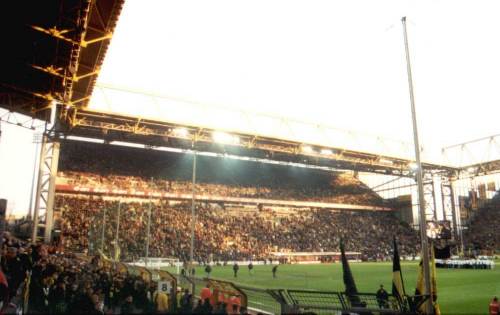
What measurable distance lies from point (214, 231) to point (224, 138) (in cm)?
1072

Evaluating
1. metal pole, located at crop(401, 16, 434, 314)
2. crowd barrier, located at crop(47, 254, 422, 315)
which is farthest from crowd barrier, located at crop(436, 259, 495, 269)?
metal pole, located at crop(401, 16, 434, 314)

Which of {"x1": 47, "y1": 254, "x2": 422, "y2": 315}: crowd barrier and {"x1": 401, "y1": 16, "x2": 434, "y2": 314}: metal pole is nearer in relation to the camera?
{"x1": 47, "y1": 254, "x2": 422, "y2": 315}: crowd barrier

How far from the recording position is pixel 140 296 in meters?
11.5

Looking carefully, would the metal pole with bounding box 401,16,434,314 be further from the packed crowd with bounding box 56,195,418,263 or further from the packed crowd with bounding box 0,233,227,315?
the packed crowd with bounding box 56,195,418,263

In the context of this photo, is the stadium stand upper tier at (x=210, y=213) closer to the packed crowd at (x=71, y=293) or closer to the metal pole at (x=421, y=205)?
the packed crowd at (x=71, y=293)

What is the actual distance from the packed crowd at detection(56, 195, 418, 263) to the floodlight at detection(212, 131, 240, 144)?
9739mm

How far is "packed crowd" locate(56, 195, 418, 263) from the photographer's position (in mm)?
41281

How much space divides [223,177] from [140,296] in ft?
162

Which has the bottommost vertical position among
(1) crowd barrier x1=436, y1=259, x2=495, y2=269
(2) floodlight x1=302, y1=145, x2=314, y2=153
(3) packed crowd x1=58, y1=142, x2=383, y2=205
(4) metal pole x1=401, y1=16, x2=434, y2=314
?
(1) crowd barrier x1=436, y1=259, x2=495, y2=269

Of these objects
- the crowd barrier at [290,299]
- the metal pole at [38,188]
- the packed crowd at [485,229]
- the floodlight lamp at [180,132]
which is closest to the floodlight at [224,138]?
the floodlight lamp at [180,132]

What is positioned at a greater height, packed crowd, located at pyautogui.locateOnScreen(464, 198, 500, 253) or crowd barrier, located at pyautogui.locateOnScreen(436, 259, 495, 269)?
packed crowd, located at pyautogui.locateOnScreen(464, 198, 500, 253)

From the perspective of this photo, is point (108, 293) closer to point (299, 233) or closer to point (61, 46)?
point (61, 46)

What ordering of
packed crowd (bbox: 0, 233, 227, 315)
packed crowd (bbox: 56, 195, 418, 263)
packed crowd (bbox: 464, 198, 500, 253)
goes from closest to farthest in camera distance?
1. packed crowd (bbox: 0, 233, 227, 315)
2. packed crowd (bbox: 56, 195, 418, 263)
3. packed crowd (bbox: 464, 198, 500, 253)

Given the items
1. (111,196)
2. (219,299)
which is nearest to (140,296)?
(219,299)
